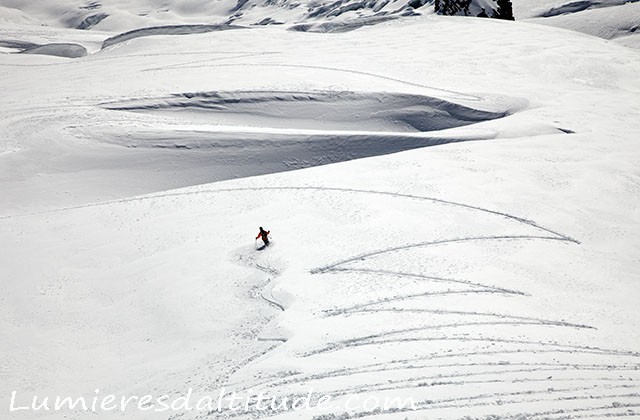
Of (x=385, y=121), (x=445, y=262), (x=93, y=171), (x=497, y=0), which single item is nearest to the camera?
(x=445, y=262)

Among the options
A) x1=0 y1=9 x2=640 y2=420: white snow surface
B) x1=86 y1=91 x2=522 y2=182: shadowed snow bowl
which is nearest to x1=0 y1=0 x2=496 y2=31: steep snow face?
x1=0 y1=9 x2=640 y2=420: white snow surface

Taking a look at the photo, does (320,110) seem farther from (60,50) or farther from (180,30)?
(60,50)

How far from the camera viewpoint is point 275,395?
4602 millimetres

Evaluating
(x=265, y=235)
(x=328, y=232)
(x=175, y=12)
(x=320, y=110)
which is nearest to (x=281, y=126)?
(x=320, y=110)

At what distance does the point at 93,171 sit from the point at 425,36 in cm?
1417

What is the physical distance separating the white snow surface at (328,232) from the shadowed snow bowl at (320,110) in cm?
6

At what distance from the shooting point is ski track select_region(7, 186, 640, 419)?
4.47 metres

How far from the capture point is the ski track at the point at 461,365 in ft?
14.7

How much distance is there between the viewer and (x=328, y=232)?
28.4ft

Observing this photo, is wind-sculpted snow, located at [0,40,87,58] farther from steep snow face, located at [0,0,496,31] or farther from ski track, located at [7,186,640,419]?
steep snow face, located at [0,0,496,31]

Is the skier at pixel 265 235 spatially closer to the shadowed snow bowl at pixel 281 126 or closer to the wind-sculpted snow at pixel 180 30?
the shadowed snow bowl at pixel 281 126

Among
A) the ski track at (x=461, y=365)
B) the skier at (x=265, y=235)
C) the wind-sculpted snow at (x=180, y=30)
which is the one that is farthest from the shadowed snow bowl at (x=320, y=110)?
the wind-sculpted snow at (x=180, y=30)

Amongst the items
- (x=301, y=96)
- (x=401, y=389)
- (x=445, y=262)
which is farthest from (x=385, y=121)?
(x=401, y=389)

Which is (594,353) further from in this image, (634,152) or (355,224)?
(634,152)
